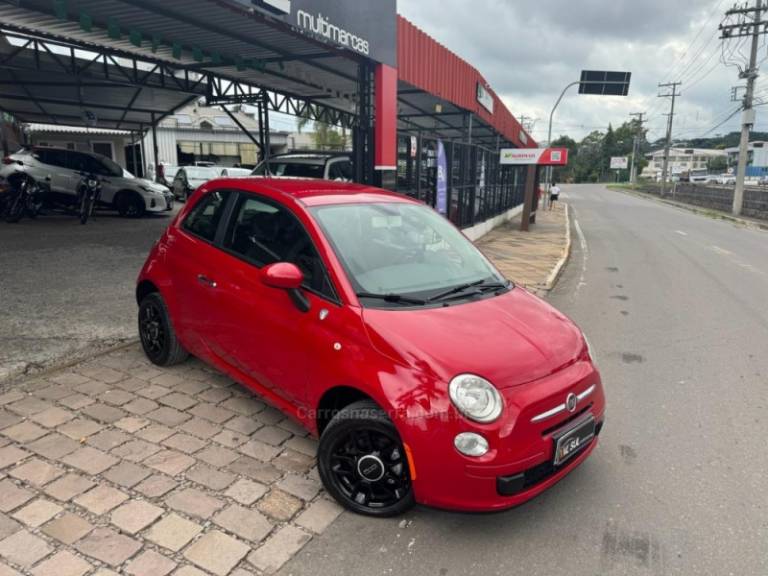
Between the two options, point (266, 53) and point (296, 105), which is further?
point (296, 105)

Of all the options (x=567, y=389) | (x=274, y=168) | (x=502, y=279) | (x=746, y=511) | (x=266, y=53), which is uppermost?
(x=266, y=53)

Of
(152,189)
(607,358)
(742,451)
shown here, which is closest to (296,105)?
(152,189)

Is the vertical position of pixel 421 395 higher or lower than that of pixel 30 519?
higher

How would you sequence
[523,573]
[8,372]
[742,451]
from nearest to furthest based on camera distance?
[523,573]
[742,451]
[8,372]

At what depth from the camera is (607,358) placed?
219 inches

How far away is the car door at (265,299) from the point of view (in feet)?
10.5

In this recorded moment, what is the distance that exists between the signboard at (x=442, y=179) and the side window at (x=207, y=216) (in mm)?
7437

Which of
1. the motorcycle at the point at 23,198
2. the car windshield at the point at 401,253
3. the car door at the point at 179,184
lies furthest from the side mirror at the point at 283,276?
the car door at the point at 179,184

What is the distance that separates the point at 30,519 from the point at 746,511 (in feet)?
12.9

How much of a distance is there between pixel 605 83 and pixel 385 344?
27.3 meters

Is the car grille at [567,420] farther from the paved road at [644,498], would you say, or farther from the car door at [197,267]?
the car door at [197,267]

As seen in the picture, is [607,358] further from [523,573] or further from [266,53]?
[266,53]

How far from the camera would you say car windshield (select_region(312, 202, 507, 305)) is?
128 inches

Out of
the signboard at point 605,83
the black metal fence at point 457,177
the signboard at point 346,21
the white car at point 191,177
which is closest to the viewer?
the signboard at point 346,21
